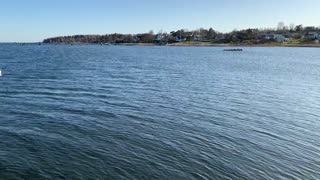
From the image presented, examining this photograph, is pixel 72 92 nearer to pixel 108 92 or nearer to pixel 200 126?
pixel 108 92

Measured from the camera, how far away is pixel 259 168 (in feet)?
71.3

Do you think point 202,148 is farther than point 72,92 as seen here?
No

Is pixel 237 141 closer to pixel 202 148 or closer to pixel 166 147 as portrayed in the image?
pixel 202 148

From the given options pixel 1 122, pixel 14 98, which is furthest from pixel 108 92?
pixel 1 122

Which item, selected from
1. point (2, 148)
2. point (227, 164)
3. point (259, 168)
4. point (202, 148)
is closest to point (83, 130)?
point (2, 148)

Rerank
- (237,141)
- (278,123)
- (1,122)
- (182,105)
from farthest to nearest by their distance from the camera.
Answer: (182,105) < (278,123) < (1,122) < (237,141)

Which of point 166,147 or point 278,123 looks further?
point 278,123

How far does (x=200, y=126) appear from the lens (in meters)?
30.6

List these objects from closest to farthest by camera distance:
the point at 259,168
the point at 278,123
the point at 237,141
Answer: the point at 259,168 → the point at 237,141 → the point at 278,123

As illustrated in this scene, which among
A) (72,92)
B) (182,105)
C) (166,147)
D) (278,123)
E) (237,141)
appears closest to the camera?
(166,147)

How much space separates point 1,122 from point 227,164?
61.7ft

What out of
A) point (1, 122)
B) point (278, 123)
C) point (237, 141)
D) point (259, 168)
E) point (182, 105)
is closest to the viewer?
point (259, 168)

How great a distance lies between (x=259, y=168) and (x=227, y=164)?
6.33 feet

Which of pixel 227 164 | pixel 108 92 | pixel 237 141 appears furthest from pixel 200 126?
pixel 108 92
